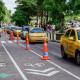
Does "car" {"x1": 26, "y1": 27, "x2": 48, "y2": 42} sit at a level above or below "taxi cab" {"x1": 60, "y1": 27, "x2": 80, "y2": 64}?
below

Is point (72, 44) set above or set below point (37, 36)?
above

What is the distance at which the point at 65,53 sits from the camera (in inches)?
808

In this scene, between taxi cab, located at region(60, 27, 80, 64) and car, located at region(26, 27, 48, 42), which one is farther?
car, located at region(26, 27, 48, 42)

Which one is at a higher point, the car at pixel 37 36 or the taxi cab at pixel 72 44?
the taxi cab at pixel 72 44

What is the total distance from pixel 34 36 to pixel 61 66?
2167cm

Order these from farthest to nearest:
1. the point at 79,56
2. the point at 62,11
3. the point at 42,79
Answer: the point at 62,11 < the point at 79,56 < the point at 42,79

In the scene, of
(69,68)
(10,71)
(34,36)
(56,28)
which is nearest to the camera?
(10,71)

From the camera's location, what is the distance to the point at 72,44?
60.5 feet

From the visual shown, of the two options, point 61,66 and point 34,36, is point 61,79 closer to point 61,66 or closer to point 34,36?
point 61,66

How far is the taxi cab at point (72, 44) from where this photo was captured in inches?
696

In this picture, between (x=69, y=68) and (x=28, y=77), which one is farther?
(x=69, y=68)

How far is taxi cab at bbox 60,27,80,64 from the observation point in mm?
17672

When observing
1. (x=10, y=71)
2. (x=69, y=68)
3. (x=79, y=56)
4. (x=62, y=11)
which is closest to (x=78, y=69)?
(x=69, y=68)

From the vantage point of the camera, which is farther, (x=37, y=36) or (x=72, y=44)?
(x=37, y=36)
